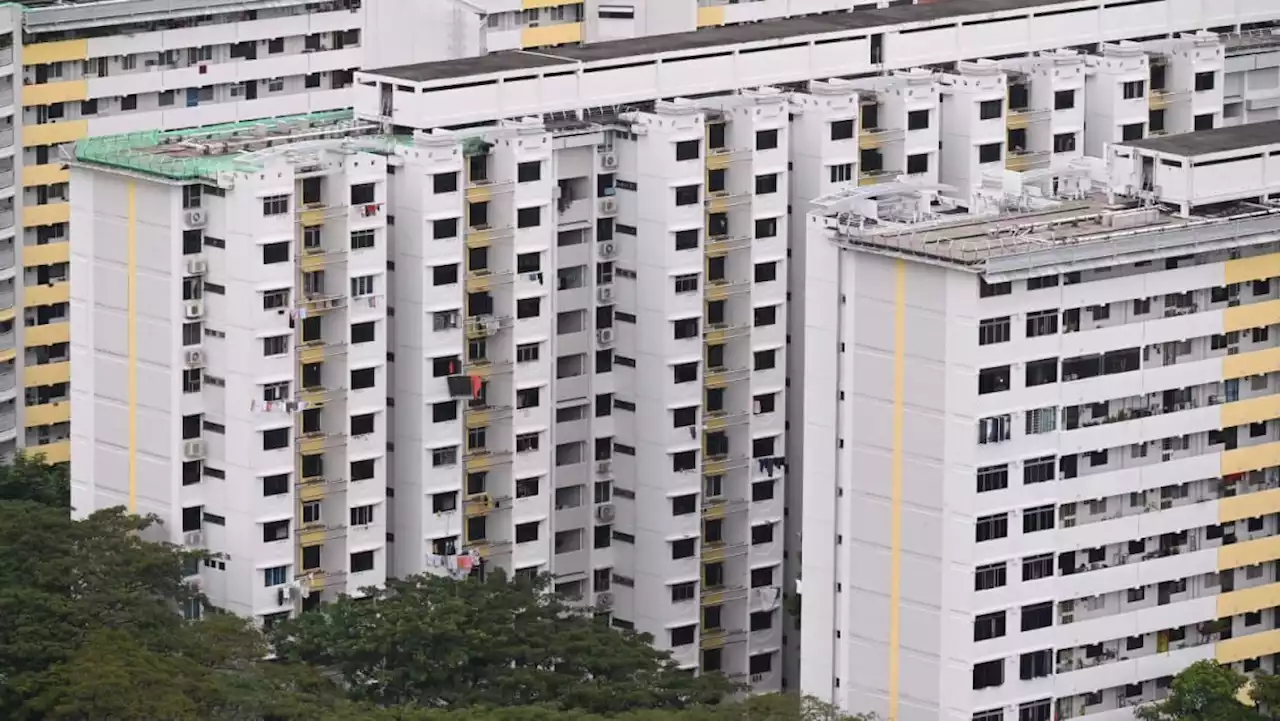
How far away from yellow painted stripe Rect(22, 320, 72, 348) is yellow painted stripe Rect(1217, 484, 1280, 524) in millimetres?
56589

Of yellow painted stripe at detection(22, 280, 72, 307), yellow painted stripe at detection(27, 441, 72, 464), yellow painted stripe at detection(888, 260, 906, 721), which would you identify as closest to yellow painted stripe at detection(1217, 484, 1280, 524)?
yellow painted stripe at detection(888, 260, 906, 721)

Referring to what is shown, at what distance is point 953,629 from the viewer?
157 m

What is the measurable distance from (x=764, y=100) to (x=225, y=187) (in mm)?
23847

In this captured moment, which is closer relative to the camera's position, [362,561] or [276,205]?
[276,205]

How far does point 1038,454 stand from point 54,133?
56.2 m

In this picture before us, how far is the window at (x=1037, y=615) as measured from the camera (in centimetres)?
15800

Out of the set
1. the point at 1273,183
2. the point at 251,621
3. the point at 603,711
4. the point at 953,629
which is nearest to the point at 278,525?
the point at 251,621

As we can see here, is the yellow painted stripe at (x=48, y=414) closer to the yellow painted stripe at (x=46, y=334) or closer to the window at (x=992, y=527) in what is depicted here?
the yellow painted stripe at (x=46, y=334)

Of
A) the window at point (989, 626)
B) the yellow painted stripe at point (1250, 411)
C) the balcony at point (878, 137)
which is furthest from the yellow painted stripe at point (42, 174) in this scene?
the yellow painted stripe at point (1250, 411)

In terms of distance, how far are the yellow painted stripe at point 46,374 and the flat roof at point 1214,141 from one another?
5126 centimetres

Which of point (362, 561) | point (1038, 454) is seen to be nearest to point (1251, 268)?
point (1038, 454)

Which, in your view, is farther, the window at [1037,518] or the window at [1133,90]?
the window at [1133,90]

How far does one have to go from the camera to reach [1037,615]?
158m

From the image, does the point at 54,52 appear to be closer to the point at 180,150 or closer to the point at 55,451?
the point at 55,451
